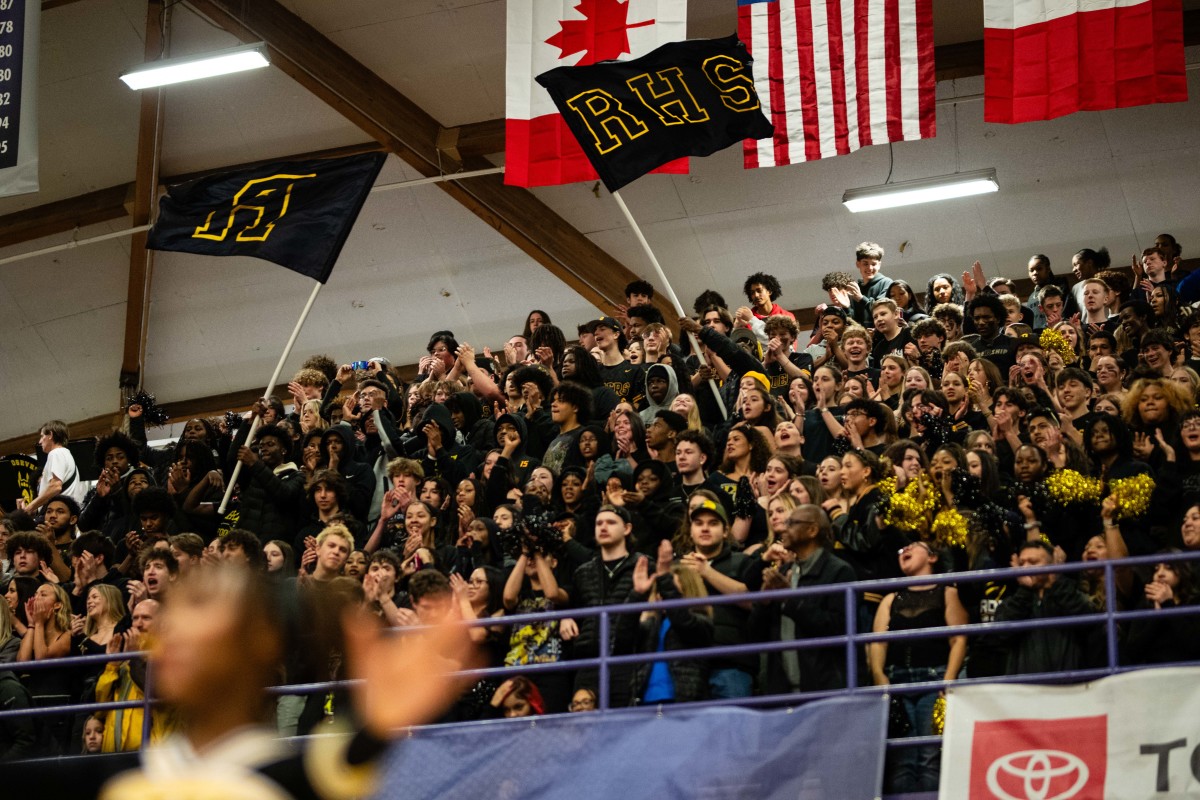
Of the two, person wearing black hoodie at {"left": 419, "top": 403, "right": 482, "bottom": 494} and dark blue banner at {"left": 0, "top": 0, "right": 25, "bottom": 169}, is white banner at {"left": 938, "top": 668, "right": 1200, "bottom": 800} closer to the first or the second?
person wearing black hoodie at {"left": 419, "top": 403, "right": 482, "bottom": 494}

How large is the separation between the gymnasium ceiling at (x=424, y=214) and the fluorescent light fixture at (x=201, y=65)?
1.59 metres

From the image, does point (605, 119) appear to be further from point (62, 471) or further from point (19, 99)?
point (62, 471)

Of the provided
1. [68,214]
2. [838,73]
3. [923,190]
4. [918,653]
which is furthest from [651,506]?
[68,214]

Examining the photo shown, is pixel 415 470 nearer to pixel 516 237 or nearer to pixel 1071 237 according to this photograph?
pixel 516 237

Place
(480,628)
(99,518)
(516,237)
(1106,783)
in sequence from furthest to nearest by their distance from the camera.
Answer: (516,237)
(99,518)
(480,628)
(1106,783)

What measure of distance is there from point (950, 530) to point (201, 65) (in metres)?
8.09

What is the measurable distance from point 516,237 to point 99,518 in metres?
5.68

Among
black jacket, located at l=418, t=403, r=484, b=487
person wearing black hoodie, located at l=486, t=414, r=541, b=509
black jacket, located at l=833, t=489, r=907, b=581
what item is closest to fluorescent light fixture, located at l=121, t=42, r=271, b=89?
black jacket, located at l=418, t=403, r=484, b=487

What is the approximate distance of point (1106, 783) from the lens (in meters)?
6.24

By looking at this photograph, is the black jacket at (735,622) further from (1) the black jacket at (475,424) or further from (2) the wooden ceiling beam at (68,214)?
(2) the wooden ceiling beam at (68,214)

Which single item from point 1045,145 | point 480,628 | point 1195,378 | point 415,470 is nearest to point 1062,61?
point 1195,378

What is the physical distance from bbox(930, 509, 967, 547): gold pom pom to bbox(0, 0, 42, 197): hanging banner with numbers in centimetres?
744

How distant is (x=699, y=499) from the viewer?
720cm

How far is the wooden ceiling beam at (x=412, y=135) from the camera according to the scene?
13781 millimetres
